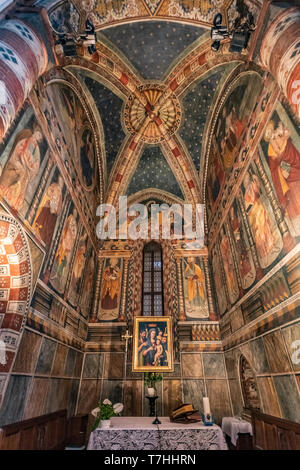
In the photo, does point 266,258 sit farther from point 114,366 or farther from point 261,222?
point 114,366

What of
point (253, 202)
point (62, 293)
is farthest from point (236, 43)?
point (62, 293)

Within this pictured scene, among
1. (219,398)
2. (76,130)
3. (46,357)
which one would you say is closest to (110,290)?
(46,357)

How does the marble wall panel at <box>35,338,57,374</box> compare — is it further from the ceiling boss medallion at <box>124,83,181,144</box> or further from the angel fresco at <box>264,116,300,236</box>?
the ceiling boss medallion at <box>124,83,181,144</box>

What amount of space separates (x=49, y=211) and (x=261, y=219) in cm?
529

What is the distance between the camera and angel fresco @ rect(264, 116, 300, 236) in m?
4.45

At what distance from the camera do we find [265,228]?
18.3 ft

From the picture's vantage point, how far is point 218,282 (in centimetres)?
923

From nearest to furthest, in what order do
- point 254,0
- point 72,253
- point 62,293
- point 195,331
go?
point 254,0, point 62,293, point 72,253, point 195,331

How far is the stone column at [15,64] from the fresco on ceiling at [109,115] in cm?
453

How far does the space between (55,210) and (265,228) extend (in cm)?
535

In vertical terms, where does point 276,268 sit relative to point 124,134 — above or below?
below

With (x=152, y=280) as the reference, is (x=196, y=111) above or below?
above

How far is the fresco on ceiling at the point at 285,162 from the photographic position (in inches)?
175
